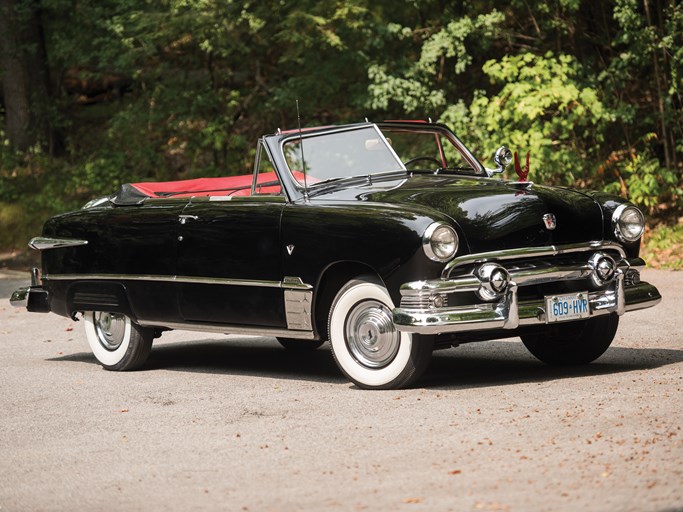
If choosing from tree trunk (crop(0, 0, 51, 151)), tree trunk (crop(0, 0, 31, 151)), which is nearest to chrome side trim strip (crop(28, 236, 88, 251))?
tree trunk (crop(0, 0, 51, 151))

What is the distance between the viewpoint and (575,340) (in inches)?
355

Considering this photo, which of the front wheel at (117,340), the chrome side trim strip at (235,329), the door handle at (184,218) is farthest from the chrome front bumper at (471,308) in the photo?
the front wheel at (117,340)

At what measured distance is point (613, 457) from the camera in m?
5.85

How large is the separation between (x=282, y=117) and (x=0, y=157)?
6.60 metres

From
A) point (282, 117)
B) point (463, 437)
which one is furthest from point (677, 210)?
point (463, 437)

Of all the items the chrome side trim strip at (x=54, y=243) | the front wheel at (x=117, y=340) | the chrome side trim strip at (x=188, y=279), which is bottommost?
the front wheel at (x=117, y=340)

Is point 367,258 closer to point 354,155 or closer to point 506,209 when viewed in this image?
point 506,209

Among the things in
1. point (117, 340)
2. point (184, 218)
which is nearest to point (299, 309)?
point (184, 218)

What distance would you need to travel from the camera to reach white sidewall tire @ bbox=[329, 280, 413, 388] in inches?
317

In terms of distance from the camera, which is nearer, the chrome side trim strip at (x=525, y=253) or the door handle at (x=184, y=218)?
the chrome side trim strip at (x=525, y=253)

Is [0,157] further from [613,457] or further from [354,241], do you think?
[613,457]

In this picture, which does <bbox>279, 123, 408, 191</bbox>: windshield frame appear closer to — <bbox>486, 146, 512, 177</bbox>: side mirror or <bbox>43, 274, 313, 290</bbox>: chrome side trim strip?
<bbox>43, 274, 313, 290</bbox>: chrome side trim strip

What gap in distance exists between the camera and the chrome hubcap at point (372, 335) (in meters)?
8.12

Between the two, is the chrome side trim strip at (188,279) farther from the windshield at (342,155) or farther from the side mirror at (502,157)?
the side mirror at (502,157)
